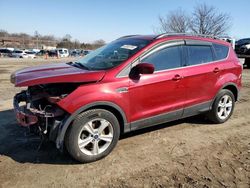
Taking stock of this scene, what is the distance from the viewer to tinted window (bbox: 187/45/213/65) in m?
5.30

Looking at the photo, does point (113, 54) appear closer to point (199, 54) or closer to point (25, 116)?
point (199, 54)

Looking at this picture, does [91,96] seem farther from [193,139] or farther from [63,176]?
[193,139]

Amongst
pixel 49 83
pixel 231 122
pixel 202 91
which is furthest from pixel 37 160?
pixel 231 122

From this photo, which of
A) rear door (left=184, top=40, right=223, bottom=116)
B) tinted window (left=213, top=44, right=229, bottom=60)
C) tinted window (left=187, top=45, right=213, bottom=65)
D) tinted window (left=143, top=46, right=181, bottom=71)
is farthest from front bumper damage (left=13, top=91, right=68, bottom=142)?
tinted window (left=213, top=44, right=229, bottom=60)

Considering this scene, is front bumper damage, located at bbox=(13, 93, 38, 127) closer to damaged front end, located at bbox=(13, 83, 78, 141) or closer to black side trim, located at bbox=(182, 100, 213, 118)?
damaged front end, located at bbox=(13, 83, 78, 141)

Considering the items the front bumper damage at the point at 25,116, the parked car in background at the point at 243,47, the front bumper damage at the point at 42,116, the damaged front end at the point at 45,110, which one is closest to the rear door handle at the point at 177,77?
the damaged front end at the point at 45,110

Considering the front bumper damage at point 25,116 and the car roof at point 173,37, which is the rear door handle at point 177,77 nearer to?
the car roof at point 173,37

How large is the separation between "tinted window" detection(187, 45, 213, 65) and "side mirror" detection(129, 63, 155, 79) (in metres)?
1.15

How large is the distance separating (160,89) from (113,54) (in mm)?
985

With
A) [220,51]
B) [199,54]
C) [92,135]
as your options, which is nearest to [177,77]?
[199,54]

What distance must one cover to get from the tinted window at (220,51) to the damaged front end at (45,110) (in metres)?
3.08

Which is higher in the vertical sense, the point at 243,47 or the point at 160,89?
the point at 243,47

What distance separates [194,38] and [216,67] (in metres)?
0.71

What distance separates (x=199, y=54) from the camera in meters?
5.46
